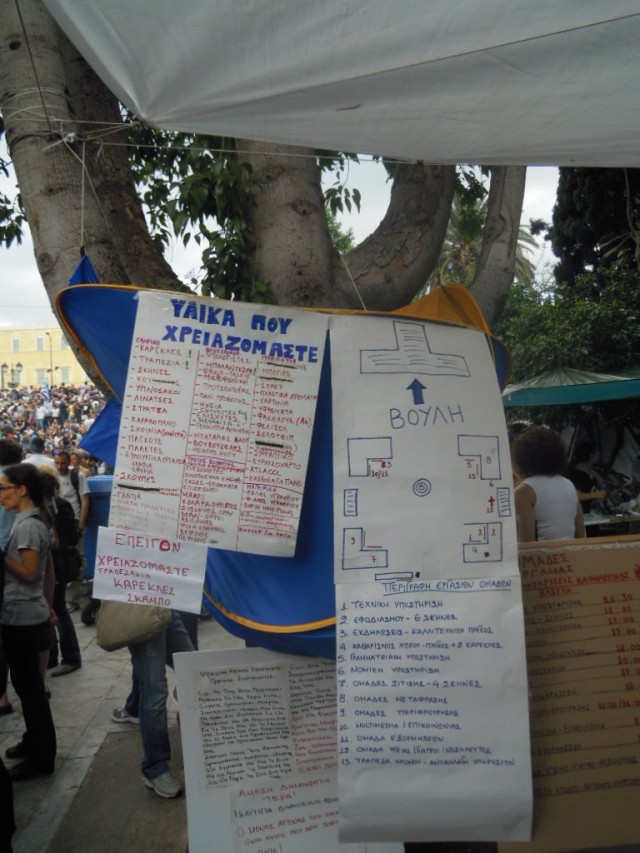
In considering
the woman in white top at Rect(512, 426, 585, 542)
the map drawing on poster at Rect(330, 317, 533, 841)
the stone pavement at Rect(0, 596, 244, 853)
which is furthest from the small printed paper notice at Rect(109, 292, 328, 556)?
the stone pavement at Rect(0, 596, 244, 853)

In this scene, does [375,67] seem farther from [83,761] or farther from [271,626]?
[83,761]

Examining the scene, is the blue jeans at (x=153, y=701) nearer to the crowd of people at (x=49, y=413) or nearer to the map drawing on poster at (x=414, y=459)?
the map drawing on poster at (x=414, y=459)

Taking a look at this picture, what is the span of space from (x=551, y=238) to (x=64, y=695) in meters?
12.6

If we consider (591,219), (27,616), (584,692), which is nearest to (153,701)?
(27,616)

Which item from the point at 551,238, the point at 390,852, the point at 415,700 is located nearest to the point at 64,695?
the point at 390,852

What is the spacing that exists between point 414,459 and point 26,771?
3492 millimetres

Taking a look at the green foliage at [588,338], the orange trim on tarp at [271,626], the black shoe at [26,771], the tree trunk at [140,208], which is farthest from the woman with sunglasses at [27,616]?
the green foliage at [588,338]

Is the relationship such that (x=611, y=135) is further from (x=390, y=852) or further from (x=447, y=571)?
(x=390, y=852)

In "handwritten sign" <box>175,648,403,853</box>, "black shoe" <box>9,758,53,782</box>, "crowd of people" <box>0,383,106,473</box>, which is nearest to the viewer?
"handwritten sign" <box>175,648,403,853</box>

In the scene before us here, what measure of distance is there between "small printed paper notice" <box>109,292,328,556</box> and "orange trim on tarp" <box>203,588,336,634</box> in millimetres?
236

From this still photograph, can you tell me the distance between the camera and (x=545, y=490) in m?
3.57

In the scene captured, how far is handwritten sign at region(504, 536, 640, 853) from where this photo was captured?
2047mm

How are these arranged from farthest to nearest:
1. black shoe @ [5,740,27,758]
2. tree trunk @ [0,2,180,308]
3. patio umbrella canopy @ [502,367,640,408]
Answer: patio umbrella canopy @ [502,367,640,408], black shoe @ [5,740,27,758], tree trunk @ [0,2,180,308]

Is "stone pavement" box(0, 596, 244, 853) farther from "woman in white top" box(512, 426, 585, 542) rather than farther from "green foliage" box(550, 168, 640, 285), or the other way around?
"green foliage" box(550, 168, 640, 285)
